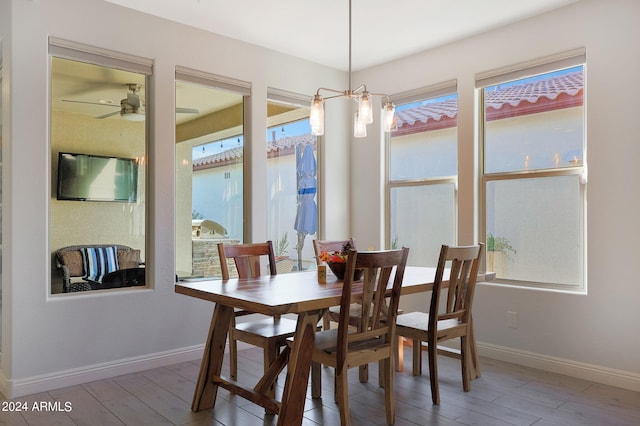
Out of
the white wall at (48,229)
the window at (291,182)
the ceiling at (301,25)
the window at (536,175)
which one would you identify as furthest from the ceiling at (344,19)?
the window at (291,182)

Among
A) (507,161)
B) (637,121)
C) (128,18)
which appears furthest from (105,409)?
(637,121)

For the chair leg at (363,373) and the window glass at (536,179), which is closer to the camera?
the chair leg at (363,373)

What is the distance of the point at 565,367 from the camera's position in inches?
132

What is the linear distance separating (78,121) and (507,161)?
3.30m

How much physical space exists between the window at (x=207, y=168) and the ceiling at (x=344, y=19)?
0.46m

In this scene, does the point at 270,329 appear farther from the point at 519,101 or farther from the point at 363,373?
the point at 519,101

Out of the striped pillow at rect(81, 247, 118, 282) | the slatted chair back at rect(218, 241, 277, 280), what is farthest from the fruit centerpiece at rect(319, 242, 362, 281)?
the striped pillow at rect(81, 247, 118, 282)

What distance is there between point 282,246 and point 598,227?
8.70ft

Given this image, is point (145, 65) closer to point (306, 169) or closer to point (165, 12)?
point (165, 12)

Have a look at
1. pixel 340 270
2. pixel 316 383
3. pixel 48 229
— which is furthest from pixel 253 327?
pixel 48 229

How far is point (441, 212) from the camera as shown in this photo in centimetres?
430

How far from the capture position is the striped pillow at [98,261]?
3.31m

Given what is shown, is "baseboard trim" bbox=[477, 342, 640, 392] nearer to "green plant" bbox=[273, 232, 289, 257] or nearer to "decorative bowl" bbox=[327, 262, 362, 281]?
"decorative bowl" bbox=[327, 262, 362, 281]

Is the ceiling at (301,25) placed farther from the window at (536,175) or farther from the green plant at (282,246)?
the green plant at (282,246)
